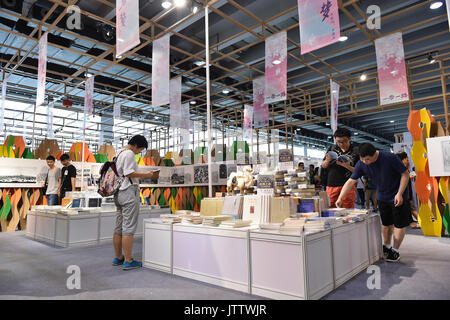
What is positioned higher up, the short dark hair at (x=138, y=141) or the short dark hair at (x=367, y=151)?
the short dark hair at (x=138, y=141)

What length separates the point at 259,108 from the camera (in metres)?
7.13

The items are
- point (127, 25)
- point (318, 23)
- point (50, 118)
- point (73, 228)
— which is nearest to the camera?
point (318, 23)

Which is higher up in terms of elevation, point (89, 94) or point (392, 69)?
point (89, 94)

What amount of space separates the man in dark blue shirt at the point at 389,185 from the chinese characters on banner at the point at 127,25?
3.33 m

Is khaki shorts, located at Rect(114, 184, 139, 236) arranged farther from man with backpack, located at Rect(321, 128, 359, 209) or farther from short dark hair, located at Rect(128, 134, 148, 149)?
man with backpack, located at Rect(321, 128, 359, 209)

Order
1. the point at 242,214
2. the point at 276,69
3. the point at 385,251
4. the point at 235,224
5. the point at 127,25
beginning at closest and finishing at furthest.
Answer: the point at 235,224 → the point at 242,214 → the point at 385,251 → the point at 127,25 → the point at 276,69

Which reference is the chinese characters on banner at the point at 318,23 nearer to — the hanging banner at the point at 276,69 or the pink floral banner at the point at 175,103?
the hanging banner at the point at 276,69

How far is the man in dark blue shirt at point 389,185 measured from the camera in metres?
3.09

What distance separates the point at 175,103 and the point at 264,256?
531 cm

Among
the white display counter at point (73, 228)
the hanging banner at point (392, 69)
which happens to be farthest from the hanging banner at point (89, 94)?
the hanging banner at point (392, 69)

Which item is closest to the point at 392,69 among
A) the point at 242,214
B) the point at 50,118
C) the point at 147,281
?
the point at 242,214

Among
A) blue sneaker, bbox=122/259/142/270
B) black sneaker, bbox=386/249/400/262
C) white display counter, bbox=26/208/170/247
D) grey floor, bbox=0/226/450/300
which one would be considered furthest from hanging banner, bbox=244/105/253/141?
blue sneaker, bbox=122/259/142/270

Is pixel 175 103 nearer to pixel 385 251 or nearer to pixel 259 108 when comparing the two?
pixel 259 108
